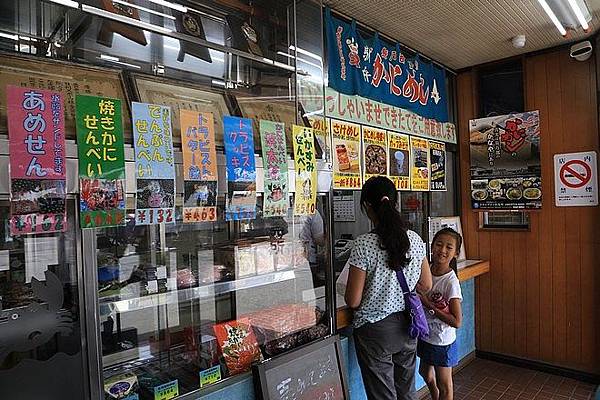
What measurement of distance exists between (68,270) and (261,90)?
1461mm

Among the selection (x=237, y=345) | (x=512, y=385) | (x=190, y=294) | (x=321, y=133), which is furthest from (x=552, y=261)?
(x=190, y=294)

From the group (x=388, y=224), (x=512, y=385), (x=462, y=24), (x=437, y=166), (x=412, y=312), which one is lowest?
(x=512, y=385)

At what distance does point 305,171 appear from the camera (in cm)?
242

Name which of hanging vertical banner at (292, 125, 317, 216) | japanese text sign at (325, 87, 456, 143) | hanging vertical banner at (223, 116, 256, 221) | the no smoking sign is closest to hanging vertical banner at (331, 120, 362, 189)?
japanese text sign at (325, 87, 456, 143)

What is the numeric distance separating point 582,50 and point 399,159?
191cm

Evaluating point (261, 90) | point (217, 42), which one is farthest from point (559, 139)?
point (217, 42)

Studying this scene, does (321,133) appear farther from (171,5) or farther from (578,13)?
(578,13)

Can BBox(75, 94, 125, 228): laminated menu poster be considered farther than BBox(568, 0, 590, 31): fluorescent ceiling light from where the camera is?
No

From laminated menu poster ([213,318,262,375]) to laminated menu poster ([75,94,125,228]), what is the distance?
32.3 inches

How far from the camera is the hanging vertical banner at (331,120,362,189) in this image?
3.08 m

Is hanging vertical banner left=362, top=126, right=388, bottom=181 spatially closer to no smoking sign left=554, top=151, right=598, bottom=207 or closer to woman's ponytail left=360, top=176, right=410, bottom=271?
woman's ponytail left=360, top=176, right=410, bottom=271

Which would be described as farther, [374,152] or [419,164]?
[419,164]

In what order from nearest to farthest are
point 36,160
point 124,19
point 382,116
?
point 36,160 < point 124,19 < point 382,116

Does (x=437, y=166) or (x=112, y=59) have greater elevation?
(x=112, y=59)
